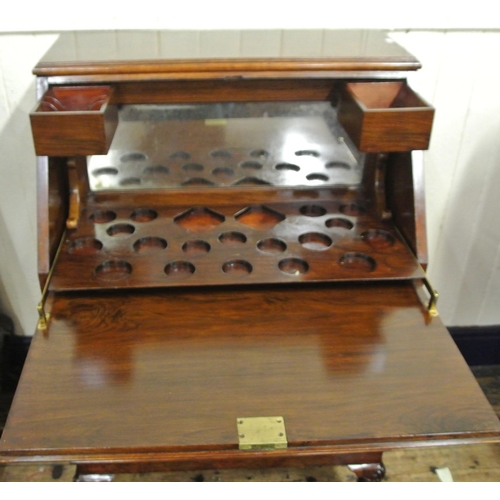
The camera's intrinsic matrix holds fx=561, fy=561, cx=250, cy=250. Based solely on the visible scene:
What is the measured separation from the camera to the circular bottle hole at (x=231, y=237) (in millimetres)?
1161

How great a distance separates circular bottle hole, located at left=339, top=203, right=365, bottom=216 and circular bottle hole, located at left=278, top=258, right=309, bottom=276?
0.68 feet

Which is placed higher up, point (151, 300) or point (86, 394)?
point (151, 300)

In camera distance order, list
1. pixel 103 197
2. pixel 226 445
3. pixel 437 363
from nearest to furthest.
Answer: pixel 226 445 → pixel 437 363 → pixel 103 197

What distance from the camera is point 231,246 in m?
1.13

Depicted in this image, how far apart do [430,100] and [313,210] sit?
583mm

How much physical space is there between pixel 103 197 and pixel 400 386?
2.48ft

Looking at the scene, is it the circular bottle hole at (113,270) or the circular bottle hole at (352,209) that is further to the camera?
the circular bottle hole at (352,209)

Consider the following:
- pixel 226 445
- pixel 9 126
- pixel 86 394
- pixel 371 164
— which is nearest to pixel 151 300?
pixel 86 394

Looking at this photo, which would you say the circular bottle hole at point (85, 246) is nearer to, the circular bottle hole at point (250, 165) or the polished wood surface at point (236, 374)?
the polished wood surface at point (236, 374)

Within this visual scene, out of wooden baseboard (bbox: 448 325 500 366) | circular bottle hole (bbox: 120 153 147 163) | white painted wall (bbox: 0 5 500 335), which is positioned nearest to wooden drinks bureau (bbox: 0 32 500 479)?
circular bottle hole (bbox: 120 153 147 163)

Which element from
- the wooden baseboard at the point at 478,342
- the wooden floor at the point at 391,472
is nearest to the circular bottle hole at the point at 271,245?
the wooden floor at the point at 391,472

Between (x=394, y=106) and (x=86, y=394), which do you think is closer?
(x=86, y=394)

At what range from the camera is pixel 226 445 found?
78cm
